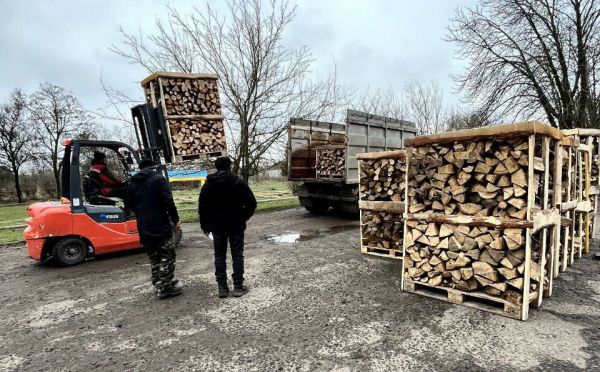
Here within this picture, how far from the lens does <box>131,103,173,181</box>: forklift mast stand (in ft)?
18.8

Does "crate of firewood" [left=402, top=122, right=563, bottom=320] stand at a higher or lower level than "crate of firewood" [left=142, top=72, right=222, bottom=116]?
lower

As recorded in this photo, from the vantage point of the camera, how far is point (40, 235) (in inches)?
223

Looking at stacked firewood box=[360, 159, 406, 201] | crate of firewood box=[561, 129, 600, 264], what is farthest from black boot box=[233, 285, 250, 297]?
crate of firewood box=[561, 129, 600, 264]

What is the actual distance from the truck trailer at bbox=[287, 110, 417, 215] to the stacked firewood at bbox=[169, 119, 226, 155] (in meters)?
3.50

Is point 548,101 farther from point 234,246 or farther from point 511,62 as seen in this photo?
point 234,246

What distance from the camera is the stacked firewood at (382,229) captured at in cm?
602

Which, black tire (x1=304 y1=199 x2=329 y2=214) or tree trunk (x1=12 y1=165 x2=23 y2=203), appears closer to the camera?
black tire (x1=304 y1=199 x2=329 y2=214)

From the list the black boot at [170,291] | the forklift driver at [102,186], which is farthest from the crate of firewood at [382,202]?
the forklift driver at [102,186]

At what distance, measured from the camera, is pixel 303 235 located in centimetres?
819

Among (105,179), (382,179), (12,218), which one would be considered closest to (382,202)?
(382,179)

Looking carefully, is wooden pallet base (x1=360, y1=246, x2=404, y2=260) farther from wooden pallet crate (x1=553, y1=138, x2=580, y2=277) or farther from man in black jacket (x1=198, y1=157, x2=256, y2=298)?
man in black jacket (x1=198, y1=157, x2=256, y2=298)

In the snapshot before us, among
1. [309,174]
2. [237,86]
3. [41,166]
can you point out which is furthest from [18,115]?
[309,174]

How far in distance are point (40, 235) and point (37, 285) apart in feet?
3.16

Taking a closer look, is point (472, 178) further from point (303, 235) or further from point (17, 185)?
point (17, 185)
